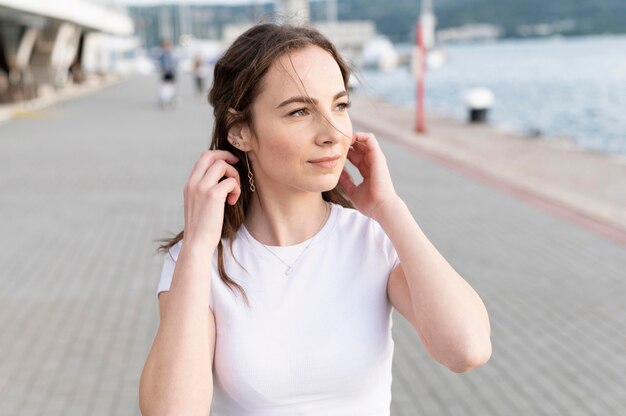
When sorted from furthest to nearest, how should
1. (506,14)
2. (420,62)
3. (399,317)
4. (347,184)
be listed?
1. (506,14)
2. (420,62)
3. (399,317)
4. (347,184)

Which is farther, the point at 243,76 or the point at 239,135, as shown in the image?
the point at 239,135

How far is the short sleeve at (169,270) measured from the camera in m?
1.94

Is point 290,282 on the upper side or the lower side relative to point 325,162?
lower

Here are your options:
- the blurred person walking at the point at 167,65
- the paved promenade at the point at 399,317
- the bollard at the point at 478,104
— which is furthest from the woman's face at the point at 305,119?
the blurred person walking at the point at 167,65

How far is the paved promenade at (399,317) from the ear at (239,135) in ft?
7.41

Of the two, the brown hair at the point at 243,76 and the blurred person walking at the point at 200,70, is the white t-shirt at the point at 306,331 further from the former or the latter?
the blurred person walking at the point at 200,70

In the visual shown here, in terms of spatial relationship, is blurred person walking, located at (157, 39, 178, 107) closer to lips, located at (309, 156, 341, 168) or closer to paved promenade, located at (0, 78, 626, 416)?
paved promenade, located at (0, 78, 626, 416)

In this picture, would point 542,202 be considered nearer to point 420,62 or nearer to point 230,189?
point 420,62

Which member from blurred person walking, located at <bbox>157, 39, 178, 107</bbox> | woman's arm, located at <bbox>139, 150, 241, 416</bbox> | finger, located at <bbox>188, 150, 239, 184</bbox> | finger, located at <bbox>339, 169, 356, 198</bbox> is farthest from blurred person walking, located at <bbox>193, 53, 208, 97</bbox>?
woman's arm, located at <bbox>139, 150, 241, 416</bbox>

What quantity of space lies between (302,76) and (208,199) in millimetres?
343

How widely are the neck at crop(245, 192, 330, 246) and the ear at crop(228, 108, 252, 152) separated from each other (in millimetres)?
130

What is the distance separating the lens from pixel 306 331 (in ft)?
6.08

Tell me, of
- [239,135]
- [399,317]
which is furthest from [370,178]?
[399,317]

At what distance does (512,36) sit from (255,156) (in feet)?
581
